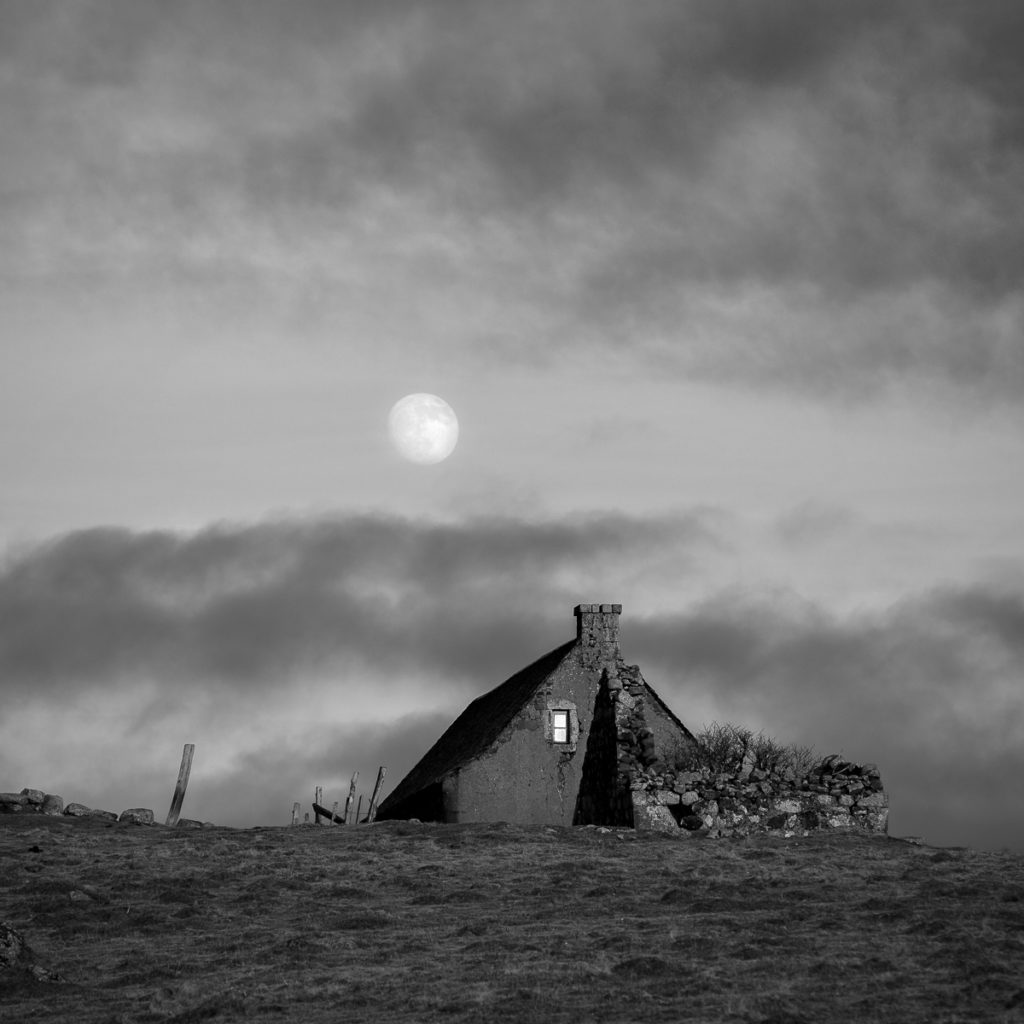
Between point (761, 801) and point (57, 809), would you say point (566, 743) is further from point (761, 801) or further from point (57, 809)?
point (57, 809)

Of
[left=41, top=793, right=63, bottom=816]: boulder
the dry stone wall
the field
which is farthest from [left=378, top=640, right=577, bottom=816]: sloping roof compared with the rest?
[left=41, top=793, right=63, bottom=816]: boulder

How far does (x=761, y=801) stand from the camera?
104ft

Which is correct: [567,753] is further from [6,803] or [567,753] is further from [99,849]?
[6,803]

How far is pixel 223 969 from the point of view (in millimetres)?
17766

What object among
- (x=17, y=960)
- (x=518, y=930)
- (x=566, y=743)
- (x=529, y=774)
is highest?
(x=566, y=743)

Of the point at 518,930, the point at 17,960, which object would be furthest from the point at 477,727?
the point at 17,960

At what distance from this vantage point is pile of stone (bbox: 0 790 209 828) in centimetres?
3934

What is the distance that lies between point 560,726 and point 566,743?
57 cm

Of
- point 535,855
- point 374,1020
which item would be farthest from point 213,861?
point 374,1020

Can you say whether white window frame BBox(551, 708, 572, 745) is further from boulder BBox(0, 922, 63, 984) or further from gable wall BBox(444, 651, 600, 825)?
boulder BBox(0, 922, 63, 984)

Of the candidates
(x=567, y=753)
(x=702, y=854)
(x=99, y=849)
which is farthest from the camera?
(x=567, y=753)

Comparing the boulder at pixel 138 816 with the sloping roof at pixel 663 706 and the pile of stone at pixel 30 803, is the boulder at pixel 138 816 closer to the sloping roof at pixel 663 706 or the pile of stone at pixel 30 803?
the pile of stone at pixel 30 803

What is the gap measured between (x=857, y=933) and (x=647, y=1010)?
5384mm

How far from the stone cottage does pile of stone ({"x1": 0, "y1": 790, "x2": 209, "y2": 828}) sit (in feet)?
27.3
